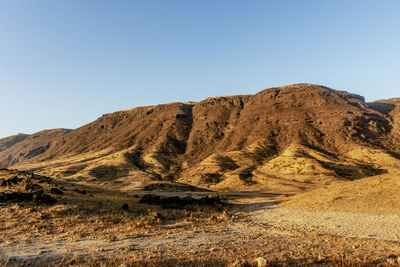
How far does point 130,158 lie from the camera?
346 feet

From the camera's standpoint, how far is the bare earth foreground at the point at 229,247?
904cm

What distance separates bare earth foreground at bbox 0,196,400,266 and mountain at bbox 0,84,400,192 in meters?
44.2

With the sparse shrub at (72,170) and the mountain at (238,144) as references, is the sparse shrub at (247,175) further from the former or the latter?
the sparse shrub at (72,170)

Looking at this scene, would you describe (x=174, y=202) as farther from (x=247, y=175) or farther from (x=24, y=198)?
(x=247, y=175)

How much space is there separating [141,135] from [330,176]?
99.4 meters

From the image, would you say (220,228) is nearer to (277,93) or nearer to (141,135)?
(141,135)

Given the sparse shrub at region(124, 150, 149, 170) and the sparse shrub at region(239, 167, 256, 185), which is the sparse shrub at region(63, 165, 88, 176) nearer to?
the sparse shrub at region(124, 150, 149, 170)

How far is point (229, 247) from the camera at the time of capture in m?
11.0

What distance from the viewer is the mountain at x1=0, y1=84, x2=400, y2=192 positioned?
241 ft

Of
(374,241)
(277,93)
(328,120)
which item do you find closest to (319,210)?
(374,241)

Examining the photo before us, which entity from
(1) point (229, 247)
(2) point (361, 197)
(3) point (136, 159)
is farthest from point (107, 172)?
Answer: (1) point (229, 247)

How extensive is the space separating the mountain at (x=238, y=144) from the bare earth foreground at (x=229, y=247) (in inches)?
1741

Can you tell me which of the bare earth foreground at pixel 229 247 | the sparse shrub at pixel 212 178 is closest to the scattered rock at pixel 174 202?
the bare earth foreground at pixel 229 247

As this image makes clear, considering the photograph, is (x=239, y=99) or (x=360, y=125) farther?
(x=239, y=99)
